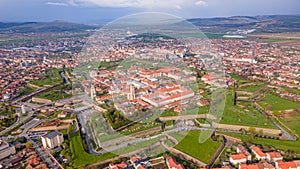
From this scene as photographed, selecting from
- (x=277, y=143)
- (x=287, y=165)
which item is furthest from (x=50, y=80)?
(x=287, y=165)

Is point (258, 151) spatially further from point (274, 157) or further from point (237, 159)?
point (237, 159)

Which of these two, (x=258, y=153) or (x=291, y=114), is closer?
(x=258, y=153)

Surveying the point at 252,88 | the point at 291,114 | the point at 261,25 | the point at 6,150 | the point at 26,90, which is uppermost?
the point at 261,25

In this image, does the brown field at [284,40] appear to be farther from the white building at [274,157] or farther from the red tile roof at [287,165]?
the red tile roof at [287,165]

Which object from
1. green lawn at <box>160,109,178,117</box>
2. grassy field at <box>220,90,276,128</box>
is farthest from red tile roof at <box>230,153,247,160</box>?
green lawn at <box>160,109,178,117</box>

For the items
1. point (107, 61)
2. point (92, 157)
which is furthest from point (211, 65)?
point (92, 157)

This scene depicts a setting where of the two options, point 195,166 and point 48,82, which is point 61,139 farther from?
point 48,82
